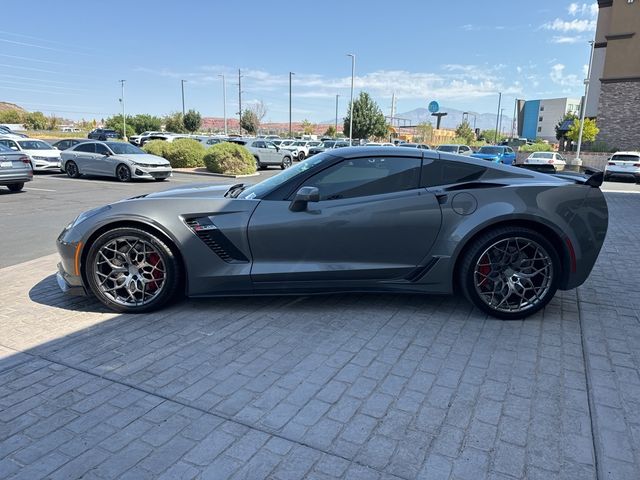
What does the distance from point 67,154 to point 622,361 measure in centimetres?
1903

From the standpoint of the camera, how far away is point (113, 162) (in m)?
16.8

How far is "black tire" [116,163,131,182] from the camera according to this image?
1666 centimetres

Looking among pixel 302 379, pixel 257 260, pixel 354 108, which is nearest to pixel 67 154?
pixel 257 260

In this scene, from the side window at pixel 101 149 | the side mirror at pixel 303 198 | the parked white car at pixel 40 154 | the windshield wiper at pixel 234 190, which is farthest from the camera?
the parked white car at pixel 40 154

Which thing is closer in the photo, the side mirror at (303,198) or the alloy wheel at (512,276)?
the side mirror at (303,198)

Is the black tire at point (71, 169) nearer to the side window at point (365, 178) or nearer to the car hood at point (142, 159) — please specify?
the car hood at point (142, 159)

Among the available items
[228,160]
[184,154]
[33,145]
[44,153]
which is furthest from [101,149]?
[184,154]

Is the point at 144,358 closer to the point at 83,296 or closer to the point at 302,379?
the point at 302,379

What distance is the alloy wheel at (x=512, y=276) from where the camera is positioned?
3.97m

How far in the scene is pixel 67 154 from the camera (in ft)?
58.2

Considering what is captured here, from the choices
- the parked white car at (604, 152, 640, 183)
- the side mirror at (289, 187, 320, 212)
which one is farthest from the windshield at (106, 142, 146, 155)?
the parked white car at (604, 152, 640, 183)

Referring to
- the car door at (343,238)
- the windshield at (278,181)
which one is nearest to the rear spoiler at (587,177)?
the car door at (343,238)

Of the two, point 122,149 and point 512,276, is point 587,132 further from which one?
point 512,276

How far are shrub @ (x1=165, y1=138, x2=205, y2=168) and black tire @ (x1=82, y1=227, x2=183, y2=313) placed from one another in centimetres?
2001
